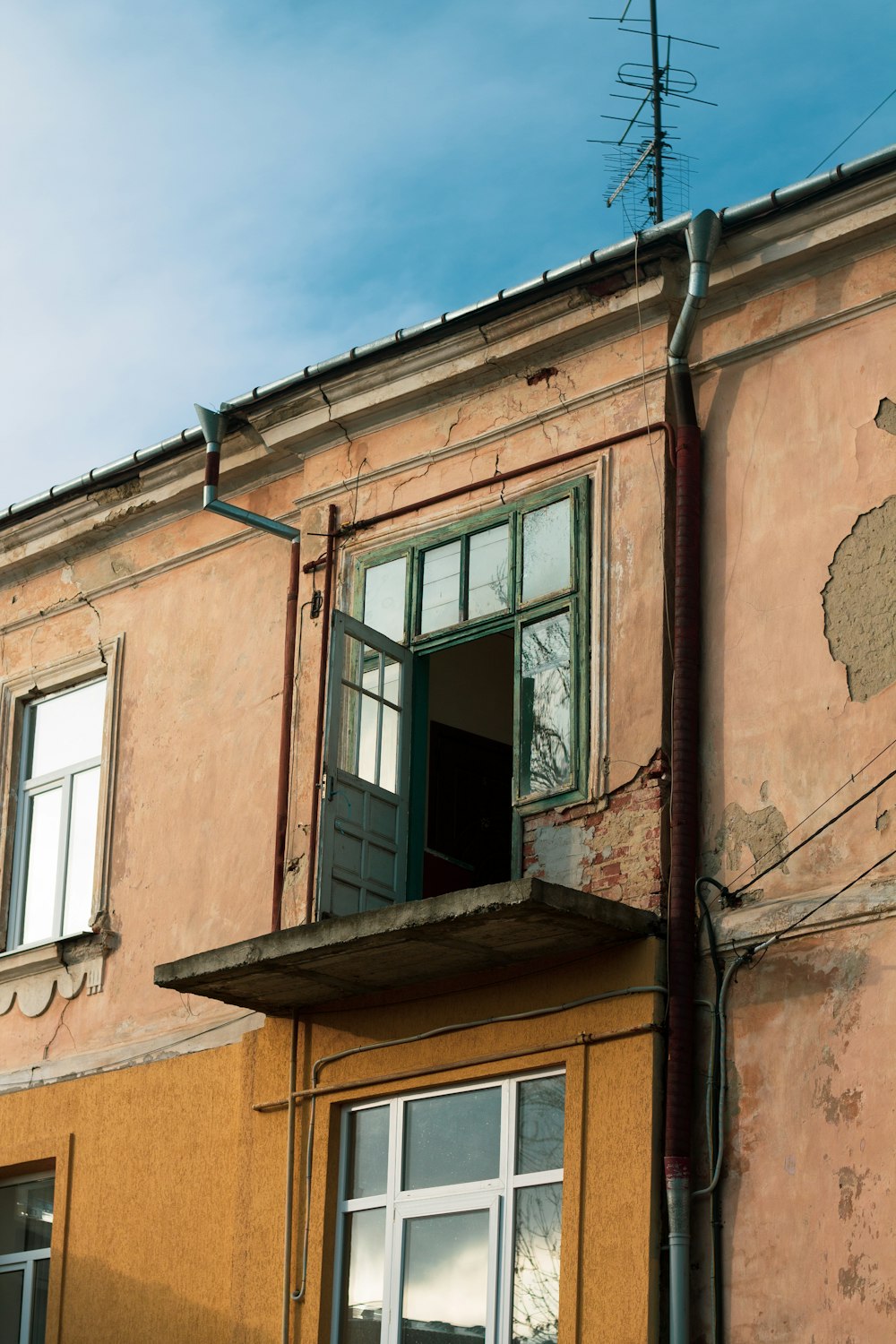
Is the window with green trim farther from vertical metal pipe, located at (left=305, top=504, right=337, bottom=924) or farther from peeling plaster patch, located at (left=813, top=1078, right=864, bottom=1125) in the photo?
peeling plaster patch, located at (left=813, top=1078, right=864, bottom=1125)

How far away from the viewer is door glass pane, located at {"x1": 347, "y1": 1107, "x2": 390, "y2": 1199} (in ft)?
31.0

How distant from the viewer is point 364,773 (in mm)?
10125

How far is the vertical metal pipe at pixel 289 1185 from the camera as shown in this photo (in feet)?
30.6

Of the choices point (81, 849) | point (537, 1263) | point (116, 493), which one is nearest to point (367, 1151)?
point (537, 1263)

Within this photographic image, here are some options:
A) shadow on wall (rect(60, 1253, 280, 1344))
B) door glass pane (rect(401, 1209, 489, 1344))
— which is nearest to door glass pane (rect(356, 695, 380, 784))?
door glass pane (rect(401, 1209, 489, 1344))

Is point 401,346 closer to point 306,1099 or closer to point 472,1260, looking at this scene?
point 306,1099

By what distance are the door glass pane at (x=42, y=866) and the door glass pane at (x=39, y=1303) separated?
1877 millimetres

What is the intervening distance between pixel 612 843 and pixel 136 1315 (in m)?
3.56

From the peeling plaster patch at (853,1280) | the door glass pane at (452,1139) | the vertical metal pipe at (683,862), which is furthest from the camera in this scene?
the door glass pane at (452,1139)

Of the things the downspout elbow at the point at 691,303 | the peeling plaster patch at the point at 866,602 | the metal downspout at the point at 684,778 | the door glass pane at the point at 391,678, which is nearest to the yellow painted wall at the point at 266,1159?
the metal downspout at the point at 684,778

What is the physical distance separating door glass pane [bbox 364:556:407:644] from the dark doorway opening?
4.46 feet

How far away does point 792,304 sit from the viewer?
366 inches

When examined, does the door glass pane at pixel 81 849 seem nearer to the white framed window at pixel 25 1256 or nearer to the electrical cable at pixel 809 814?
the white framed window at pixel 25 1256

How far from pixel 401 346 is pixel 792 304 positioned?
86.4 inches
